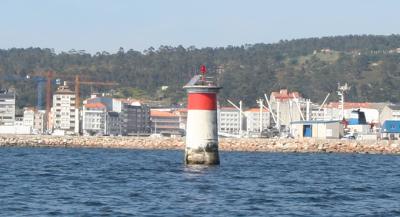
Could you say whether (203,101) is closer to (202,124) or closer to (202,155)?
(202,124)

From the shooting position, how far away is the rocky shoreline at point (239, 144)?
93.2 m

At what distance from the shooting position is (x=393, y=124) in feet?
393

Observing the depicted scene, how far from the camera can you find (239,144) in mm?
99625

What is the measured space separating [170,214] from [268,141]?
231 feet

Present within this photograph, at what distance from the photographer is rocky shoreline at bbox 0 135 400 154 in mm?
93188

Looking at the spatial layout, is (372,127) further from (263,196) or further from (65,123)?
(263,196)

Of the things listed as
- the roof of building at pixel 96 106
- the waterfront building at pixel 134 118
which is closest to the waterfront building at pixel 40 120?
the roof of building at pixel 96 106

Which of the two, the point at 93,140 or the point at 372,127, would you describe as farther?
the point at 372,127

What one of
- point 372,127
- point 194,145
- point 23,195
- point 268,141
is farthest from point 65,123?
point 23,195

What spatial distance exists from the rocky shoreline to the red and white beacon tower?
44.7 m

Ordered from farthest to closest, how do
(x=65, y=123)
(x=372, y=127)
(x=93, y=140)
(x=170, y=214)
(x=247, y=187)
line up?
(x=65, y=123), (x=372, y=127), (x=93, y=140), (x=247, y=187), (x=170, y=214)

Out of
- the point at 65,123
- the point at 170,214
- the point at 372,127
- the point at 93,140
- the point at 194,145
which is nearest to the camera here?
the point at 170,214

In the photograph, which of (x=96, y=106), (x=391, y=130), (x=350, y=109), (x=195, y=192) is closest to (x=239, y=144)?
(x=391, y=130)

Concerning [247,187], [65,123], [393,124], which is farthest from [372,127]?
[247,187]
